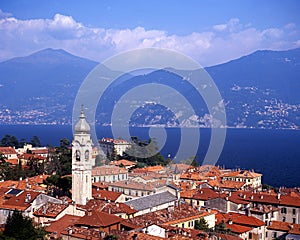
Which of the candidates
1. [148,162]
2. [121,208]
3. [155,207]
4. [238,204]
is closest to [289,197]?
[238,204]

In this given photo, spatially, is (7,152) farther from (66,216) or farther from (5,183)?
(66,216)

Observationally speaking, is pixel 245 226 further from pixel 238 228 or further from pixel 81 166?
pixel 81 166

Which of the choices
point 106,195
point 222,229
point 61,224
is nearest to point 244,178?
point 106,195

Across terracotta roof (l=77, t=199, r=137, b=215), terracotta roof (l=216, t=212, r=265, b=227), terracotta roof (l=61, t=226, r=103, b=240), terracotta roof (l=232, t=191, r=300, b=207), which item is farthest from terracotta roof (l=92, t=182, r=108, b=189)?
terracotta roof (l=61, t=226, r=103, b=240)

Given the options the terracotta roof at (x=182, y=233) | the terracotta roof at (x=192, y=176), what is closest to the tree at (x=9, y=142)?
the terracotta roof at (x=192, y=176)

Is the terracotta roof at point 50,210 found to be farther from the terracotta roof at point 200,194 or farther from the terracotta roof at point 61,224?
the terracotta roof at point 200,194

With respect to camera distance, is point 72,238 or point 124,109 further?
point 124,109

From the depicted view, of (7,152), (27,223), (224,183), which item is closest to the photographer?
(27,223)

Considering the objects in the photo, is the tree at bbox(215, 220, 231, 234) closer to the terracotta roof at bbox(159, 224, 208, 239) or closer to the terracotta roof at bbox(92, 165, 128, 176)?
the terracotta roof at bbox(159, 224, 208, 239)
